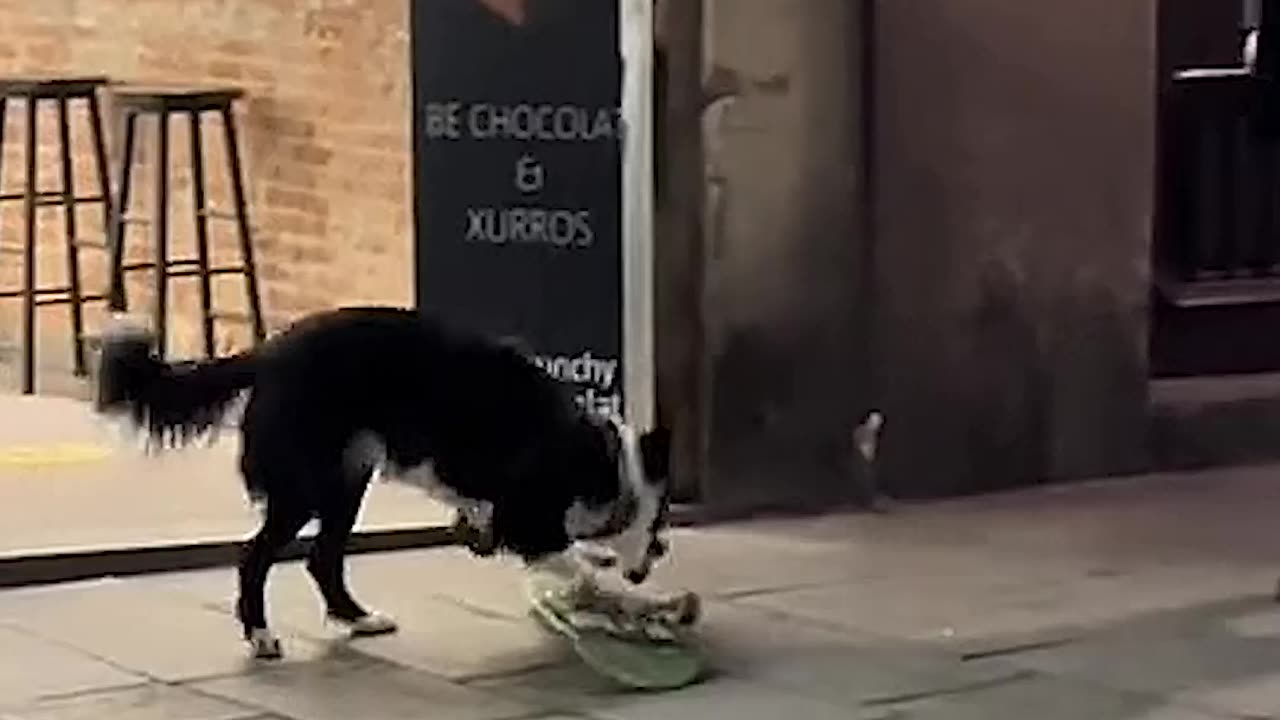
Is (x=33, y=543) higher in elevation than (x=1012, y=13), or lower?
lower

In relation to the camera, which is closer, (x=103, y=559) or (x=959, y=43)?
(x=103, y=559)

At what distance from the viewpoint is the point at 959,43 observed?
7.69 metres

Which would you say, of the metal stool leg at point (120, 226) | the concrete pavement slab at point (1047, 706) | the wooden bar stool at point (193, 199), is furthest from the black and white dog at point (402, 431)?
the metal stool leg at point (120, 226)

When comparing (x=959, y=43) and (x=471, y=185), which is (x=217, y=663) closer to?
(x=471, y=185)

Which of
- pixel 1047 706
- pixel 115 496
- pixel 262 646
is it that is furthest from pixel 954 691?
pixel 115 496

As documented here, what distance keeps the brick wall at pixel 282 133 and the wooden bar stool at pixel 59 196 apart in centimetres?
14

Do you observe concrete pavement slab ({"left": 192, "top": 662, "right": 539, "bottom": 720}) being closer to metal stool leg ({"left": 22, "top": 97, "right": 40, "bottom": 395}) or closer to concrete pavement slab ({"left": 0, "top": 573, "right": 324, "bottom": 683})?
concrete pavement slab ({"left": 0, "top": 573, "right": 324, "bottom": 683})

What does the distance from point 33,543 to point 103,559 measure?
0.21m

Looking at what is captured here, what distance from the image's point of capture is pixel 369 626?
19.7 ft

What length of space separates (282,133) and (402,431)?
416cm

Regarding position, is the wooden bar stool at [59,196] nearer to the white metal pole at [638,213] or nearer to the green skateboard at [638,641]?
the white metal pole at [638,213]

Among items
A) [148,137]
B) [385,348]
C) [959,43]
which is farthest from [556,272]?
[148,137]

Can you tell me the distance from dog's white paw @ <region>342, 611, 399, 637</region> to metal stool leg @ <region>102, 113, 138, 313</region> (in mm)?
4013

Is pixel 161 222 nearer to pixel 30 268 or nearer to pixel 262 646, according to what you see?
pixel 30 268
